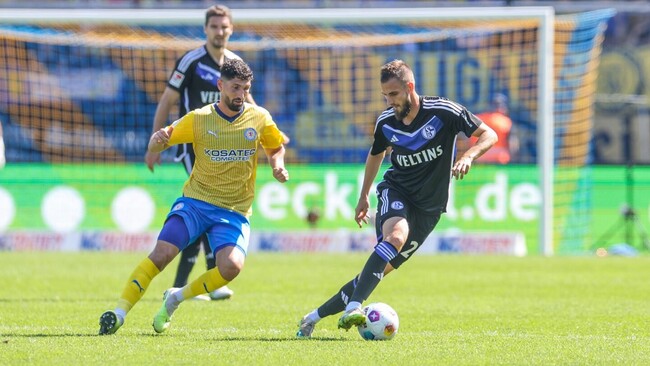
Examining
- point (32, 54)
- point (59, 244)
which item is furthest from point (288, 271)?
point (32, 54)

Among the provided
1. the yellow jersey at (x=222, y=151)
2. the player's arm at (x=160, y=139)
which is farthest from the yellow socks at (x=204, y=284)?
the player's arm at (x=160, y=139)

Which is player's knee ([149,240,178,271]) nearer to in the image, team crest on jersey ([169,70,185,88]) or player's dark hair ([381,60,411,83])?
player's dark hair ([381,60,411,83])

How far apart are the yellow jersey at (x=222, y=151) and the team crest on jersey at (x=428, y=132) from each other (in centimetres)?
120

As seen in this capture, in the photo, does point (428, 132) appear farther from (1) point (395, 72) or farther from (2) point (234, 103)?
(2) point (234, 103)

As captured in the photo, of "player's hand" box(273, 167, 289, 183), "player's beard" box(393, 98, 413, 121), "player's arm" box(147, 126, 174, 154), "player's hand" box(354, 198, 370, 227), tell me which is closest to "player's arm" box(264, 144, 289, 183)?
"player's hand" box(273, 167, 289, 183)

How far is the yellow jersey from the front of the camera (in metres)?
8.85

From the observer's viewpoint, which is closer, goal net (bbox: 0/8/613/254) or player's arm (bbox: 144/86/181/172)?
player's arm (bbox: 144/86/181/172)

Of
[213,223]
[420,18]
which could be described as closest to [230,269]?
[213,223]

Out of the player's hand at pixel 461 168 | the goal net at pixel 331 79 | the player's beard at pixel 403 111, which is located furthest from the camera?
the goal net at pixel 331 79

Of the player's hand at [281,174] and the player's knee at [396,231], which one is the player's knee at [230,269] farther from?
the player's knee at [396,231]

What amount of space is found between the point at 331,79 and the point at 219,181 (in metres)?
15.6

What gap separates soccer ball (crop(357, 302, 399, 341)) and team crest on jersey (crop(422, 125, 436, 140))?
1.35 m

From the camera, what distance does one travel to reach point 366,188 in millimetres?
8789

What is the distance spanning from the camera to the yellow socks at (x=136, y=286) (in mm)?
8492
